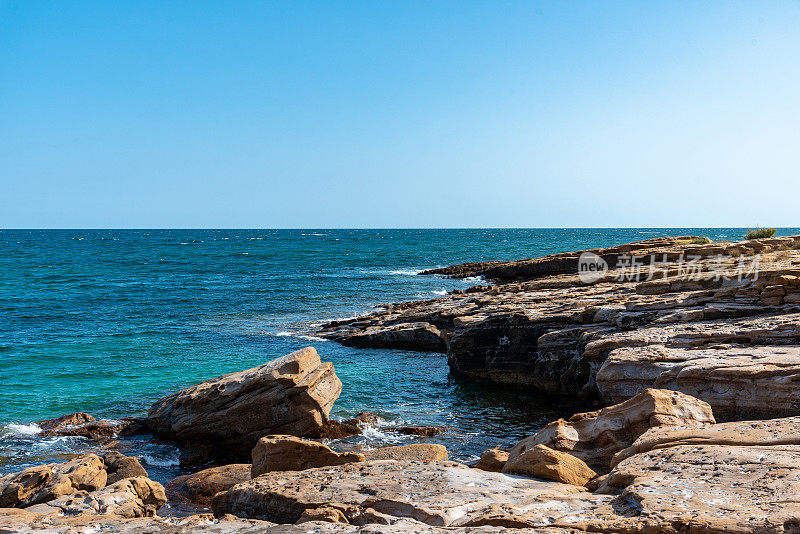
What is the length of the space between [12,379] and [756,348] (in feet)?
83.8

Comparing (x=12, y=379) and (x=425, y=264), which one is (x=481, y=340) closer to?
(x=12, y=379)

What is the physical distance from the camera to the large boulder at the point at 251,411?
636 inches

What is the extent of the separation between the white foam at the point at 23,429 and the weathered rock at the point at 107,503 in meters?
8.61

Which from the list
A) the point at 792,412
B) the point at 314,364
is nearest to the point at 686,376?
the point at 792,412

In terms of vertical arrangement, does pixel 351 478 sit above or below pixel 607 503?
below

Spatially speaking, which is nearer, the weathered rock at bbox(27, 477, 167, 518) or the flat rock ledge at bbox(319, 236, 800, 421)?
the weathered rock at bbox(27, 477, 167, 518)

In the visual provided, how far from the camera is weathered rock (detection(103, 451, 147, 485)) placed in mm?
12469

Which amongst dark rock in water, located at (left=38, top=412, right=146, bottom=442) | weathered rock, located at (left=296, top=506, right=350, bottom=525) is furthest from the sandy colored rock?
dark rock in water, located at (left=38, top=412, right=146, bottom=442)

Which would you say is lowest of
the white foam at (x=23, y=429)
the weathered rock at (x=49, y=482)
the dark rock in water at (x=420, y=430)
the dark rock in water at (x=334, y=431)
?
the white foam at (x=23, y=429)

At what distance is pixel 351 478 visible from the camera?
9109 millimetres

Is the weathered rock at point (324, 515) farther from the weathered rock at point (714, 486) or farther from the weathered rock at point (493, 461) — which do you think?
the weathered rock at point (493, 461)

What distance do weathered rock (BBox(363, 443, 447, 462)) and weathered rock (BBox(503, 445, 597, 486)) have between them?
8.38ft

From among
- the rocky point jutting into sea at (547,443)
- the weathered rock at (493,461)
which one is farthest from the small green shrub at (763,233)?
the weathered rock at (493,461)

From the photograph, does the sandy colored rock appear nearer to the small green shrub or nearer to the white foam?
the white foam
